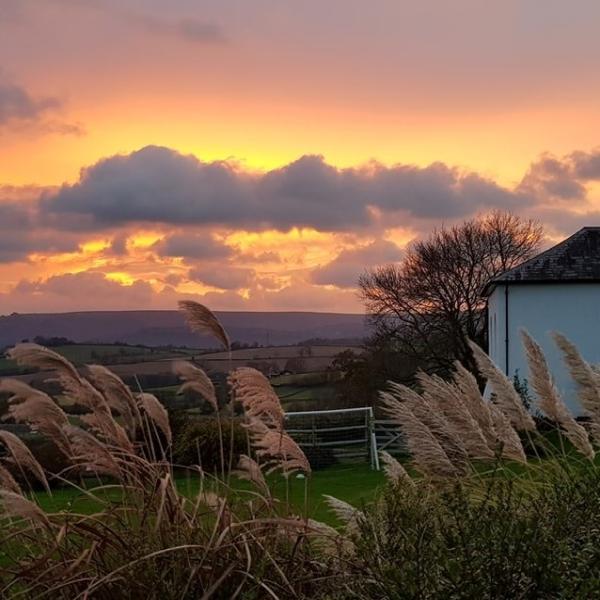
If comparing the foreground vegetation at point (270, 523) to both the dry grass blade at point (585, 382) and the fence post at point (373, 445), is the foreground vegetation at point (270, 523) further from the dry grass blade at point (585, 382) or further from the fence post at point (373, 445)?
the fence post at point (373, 445)

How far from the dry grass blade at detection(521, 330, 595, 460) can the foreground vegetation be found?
0.06 meters

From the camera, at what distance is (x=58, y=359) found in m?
3.80

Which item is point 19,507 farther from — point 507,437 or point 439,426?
point 507,437

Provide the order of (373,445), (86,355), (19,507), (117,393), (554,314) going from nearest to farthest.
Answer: (19,507)
(117,393)
(86,355)
(373,445)
(554,314)

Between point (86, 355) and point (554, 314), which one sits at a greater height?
point (86, 355)

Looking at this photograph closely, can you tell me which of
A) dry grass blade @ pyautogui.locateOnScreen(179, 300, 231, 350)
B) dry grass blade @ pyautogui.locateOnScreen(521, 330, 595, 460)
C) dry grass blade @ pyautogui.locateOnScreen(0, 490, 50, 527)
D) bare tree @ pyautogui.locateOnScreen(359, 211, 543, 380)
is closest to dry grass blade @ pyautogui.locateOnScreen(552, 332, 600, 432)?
dry grass blade @ pyautogui.locateOnScreen(521, 330, 595, 460)

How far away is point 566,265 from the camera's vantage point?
25.9 meters

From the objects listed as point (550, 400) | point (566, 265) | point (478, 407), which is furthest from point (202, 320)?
point (566, 265)

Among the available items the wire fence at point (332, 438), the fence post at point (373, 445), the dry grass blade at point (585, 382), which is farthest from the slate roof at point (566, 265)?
the dry grass blade at point (585, 382)

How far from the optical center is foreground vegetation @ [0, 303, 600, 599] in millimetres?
3025

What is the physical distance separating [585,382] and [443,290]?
34.0 m

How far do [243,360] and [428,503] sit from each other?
1197 mm

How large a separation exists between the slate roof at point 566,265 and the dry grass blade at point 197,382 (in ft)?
74.4

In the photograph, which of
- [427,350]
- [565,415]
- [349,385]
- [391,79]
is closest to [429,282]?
[427,350]
